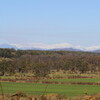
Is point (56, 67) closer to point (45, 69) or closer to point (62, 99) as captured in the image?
point (45, 69)

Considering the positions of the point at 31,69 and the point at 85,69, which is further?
the point at 85,69

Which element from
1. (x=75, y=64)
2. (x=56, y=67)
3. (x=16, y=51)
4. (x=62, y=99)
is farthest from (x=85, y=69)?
(x=16, y=51)

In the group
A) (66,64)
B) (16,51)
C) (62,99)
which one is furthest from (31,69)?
(16,51)

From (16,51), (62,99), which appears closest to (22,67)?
(62,99)

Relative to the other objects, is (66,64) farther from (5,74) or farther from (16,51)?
(16,51)

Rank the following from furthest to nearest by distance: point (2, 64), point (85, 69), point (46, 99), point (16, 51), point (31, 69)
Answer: point (16, 51), point (85, 69), point (31, 69), point (2, 64), point (46, 99)

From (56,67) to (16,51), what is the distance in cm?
8303

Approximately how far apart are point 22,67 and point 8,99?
211 feet

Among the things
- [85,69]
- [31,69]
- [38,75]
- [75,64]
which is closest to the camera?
[38,75]

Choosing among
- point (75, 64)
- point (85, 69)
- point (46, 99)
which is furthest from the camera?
point (75, 64)

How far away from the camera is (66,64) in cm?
10338

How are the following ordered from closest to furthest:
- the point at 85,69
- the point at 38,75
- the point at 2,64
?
the point at 38,75 → the point at 2,64 → the point at 85,69

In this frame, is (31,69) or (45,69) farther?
(31,69)

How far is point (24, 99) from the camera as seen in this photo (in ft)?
69.1
